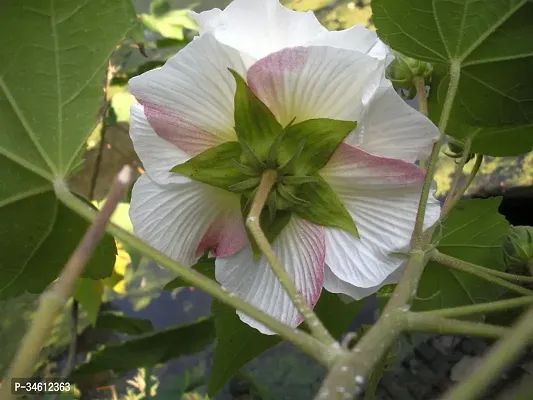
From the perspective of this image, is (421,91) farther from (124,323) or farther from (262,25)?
(124,323)

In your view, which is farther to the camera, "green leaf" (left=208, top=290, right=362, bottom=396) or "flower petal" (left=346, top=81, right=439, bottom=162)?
"green leaf" (left=208, top=290, right=362, bottom=396)

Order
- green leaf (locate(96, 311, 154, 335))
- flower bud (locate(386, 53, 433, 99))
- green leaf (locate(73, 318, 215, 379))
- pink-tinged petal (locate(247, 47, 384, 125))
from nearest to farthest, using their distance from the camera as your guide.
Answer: pink-tinged petal (locate(247, 47, 384, 125)) < flower bud (locate(386, 53, 433, 99)) < green leaf (locate(73, 318, 215, 379)) < green leaf (locate(96, 311, 154, 335))

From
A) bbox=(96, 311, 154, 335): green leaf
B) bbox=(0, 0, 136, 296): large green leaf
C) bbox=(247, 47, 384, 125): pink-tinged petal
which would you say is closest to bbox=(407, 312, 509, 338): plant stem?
bbox=(247, 47, 384, 125): pink-tinged petal

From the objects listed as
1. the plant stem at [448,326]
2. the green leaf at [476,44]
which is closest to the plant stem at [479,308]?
the plant stem at [448,326]

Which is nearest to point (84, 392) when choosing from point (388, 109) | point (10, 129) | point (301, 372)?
point (301, 372)

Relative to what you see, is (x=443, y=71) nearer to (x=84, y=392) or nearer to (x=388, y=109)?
(x=388, y=109)

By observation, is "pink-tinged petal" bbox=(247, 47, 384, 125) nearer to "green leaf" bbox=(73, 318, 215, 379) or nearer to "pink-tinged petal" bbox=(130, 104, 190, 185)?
"pink-tinged petal" bbox=(130, 104, 190, 185)
